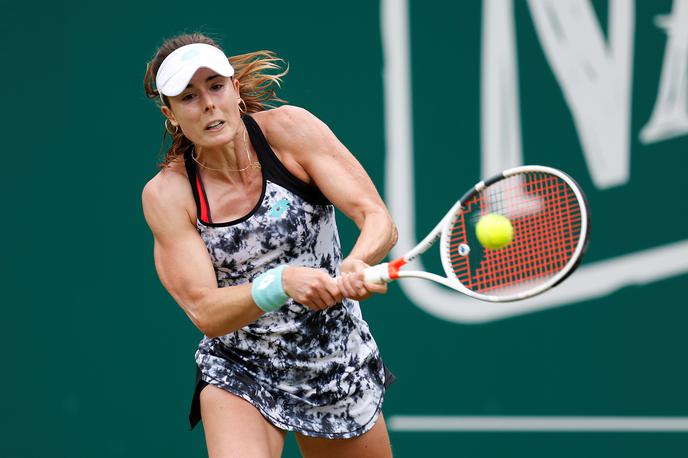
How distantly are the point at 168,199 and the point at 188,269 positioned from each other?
0.20 m

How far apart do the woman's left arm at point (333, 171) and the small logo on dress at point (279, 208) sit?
106 millimetres

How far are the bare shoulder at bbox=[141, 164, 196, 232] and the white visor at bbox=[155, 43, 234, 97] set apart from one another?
0.25m

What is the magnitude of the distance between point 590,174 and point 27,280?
7.84ft

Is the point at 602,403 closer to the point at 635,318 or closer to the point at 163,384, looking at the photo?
the point at 635,318

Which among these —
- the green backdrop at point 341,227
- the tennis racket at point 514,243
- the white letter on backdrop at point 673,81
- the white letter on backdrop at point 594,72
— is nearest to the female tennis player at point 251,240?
the tennis racket at point 514,243

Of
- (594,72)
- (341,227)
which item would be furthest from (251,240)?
(594,72)

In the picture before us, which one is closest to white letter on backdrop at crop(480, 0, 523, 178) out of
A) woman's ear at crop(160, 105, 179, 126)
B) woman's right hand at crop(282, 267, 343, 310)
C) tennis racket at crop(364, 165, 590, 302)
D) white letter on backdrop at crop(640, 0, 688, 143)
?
white letter on backdrop at crop(640, 0, 688, 143)

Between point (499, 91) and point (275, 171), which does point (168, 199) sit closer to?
point (275, 171)

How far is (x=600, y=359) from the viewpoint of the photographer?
4.51 metres

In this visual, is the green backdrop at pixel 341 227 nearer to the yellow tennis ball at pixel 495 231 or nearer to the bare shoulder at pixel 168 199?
the bare shoulder at pixel 168 199

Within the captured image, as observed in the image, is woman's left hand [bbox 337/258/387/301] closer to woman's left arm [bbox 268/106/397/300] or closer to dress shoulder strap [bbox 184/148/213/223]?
woman's left arm [bbox 268/106/397/300]

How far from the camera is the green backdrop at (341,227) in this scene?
4469 millimetres

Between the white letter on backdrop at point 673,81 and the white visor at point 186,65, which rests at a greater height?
the white visor at point 186,65

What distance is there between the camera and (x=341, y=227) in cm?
473
